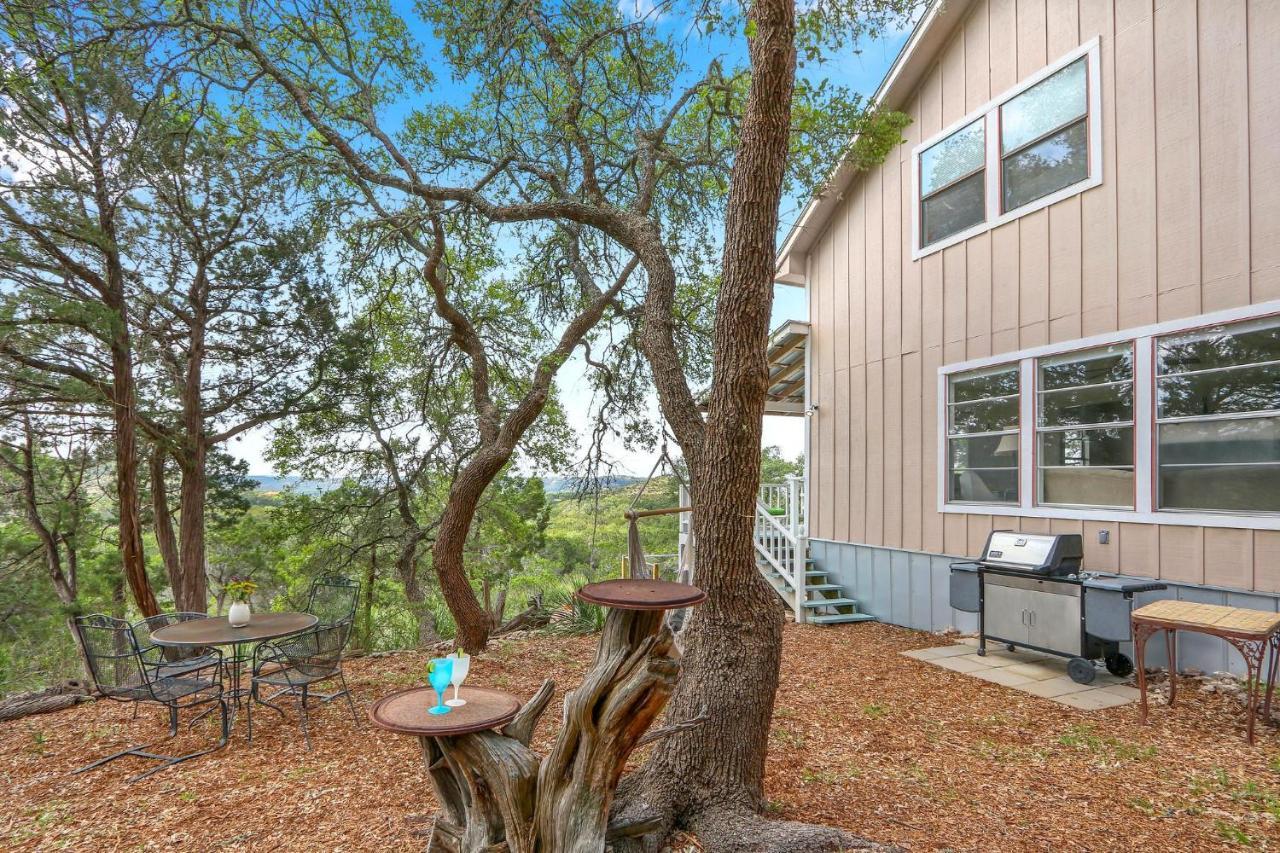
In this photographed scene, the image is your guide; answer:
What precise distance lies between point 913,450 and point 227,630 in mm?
6521

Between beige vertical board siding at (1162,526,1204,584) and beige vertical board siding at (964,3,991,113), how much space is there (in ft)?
14.8

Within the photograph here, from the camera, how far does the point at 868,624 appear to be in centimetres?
724

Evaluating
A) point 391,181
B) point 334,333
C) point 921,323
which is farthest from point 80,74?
point 921,323

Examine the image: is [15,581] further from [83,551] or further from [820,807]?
[820,807]

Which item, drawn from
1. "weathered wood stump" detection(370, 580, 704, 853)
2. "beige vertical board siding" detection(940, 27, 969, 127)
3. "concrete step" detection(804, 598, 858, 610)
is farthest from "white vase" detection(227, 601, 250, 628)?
"beige vertical board siding" detection(940, 27, 969, 127)

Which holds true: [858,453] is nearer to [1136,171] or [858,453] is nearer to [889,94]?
[1136,171]

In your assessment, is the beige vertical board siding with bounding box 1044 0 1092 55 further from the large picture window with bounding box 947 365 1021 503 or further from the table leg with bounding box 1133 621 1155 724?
the table leg with bounding box 1133 621 1155 724

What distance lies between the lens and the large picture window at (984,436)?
6129 millimetres

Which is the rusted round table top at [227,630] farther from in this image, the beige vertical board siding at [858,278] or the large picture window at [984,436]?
the beige vertical board siding at [858,278]

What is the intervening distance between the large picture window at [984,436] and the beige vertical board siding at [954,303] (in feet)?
0.99

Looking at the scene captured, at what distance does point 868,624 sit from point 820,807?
476cm

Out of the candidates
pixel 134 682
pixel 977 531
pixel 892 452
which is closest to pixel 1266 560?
pixel 977 531

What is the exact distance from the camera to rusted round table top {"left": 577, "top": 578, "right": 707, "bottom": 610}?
7.48ft

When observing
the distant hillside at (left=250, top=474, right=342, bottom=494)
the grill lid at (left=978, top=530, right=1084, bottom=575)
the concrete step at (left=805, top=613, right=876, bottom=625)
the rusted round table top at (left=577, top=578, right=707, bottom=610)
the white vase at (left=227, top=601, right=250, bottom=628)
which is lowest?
the concrete step at (left=805, top=613, right=876, bottom=625)
